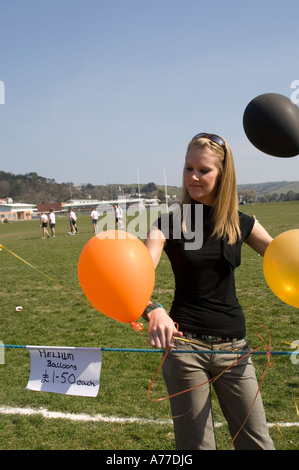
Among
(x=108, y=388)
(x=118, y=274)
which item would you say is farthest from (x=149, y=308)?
(x=108, y=388)

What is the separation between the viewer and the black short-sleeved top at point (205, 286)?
1.94 meters

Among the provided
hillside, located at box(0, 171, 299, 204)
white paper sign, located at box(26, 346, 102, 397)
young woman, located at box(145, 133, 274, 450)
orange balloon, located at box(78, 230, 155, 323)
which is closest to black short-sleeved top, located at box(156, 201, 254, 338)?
young woman, located at box(145, 133, 274, 450)

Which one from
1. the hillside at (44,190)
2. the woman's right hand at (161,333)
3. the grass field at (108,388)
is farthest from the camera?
the hillside at (44,190)

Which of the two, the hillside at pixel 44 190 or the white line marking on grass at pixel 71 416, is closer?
the white line marking on grass at pixel 71 416

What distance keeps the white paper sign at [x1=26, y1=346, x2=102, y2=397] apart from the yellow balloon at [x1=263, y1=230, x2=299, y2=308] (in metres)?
1.11

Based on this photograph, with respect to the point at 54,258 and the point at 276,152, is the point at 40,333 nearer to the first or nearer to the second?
the point at 276,152

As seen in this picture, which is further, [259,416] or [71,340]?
[71,340]

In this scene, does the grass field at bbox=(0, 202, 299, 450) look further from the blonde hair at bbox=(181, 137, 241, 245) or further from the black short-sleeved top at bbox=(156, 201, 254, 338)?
the blonde hair at bbox=(181, 137, 241, 245)

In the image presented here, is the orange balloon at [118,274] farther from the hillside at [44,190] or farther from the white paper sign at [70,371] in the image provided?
the hillside at [44,190]

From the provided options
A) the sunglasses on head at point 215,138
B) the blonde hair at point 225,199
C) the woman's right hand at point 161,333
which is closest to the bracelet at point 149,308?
the woman's right hand at point 161,333

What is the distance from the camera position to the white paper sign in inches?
91.8
